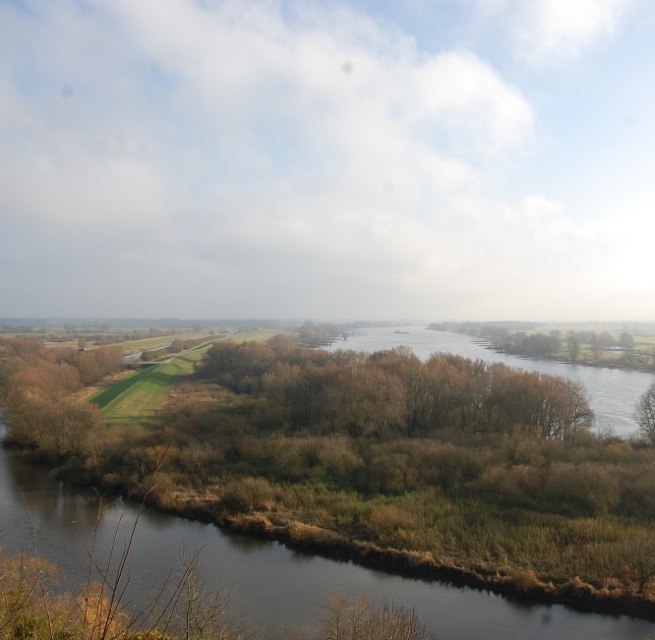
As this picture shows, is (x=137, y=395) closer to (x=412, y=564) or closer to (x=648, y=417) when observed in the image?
(x=412, y=564)

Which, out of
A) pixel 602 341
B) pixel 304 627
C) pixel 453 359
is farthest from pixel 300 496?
pixel 602 341

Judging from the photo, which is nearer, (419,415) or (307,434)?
(307,434)

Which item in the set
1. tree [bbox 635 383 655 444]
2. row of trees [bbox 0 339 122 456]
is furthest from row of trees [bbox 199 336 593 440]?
row of trees [bbox 0 339 122 456]

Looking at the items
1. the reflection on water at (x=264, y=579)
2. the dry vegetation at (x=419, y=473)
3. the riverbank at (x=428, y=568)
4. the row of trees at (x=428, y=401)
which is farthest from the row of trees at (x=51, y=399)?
the row of trees at (x=428, y=401)

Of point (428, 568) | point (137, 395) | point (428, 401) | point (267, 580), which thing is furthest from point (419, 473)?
point (137, 395)

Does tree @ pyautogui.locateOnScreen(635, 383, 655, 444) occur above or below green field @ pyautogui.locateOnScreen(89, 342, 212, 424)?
above

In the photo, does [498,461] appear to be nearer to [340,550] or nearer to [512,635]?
[340,550]

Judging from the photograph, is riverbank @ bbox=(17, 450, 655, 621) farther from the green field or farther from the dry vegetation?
the green field
